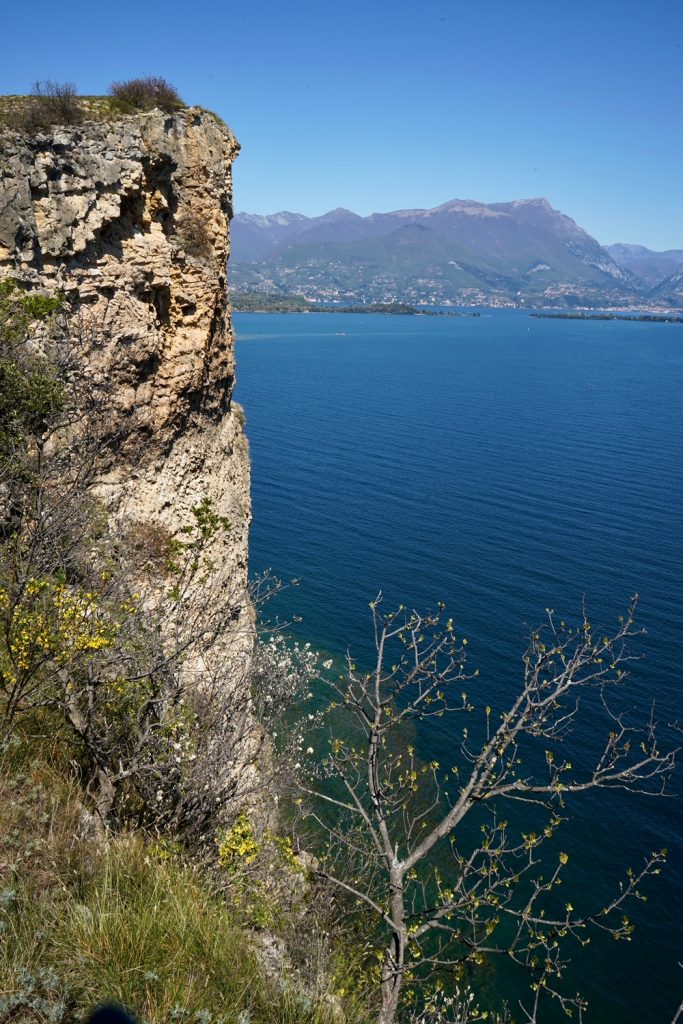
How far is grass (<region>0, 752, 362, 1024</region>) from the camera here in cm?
547

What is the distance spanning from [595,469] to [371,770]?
200 feet

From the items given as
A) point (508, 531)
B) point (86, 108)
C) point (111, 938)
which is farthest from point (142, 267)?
point (508, 531)

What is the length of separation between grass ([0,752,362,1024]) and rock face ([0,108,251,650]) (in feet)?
32.0

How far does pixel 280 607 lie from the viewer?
4084 cm

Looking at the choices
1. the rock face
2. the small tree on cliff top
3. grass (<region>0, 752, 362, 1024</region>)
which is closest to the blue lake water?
the small tree on cliff top

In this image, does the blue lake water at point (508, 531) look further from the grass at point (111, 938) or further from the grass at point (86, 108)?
the grass at point (86, 108)

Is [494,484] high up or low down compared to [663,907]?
up

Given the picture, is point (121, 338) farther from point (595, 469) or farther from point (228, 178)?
point (595, 469)

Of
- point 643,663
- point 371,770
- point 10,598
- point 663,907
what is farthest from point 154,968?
point 643,663

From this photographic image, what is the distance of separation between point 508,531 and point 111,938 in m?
46.8

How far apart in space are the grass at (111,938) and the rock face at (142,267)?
32.0ft

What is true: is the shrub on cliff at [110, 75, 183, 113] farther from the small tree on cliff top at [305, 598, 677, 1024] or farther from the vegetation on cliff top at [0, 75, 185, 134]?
the small tree on cliff top at [305, 598, 677, 1024]

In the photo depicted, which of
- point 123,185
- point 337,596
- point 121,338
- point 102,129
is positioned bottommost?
point 337,596

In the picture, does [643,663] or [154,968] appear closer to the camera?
[154,968]
